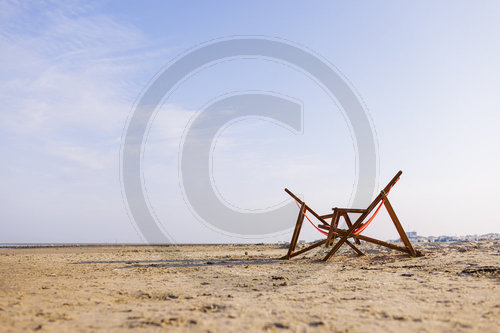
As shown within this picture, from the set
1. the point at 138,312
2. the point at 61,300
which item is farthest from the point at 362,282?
the point at 61,300

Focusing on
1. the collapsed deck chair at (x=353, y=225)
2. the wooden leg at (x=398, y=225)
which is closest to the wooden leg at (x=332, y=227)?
the collapsed deck chair at (x=353, y=225)

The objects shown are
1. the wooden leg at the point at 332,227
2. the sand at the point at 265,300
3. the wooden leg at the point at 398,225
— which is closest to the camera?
the sand at the point at 265,300

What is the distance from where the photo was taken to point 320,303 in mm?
6566

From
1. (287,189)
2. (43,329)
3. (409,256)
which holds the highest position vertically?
(287,189)

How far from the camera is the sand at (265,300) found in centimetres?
522

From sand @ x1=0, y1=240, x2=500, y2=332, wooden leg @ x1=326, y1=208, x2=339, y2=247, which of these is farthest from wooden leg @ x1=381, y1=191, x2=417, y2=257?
wooden leg @ x1=326, y1=208, x2=339, y2=247

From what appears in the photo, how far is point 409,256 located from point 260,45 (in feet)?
53.8

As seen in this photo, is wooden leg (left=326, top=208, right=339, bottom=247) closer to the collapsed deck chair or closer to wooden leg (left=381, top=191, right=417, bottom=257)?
the collapsed deck chair

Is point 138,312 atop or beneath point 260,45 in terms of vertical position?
beneath

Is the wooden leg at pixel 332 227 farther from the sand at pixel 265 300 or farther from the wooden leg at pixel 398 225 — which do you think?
the sand at pixel 265 300

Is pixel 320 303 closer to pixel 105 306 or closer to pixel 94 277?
pixel 105 306

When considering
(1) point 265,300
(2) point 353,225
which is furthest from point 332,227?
(1) point 265,300

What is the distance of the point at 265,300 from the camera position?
692cm

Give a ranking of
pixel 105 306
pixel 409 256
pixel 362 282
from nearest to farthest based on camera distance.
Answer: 1. pixel 105 306
2. pixel 362 282
3. pixel 409 256
